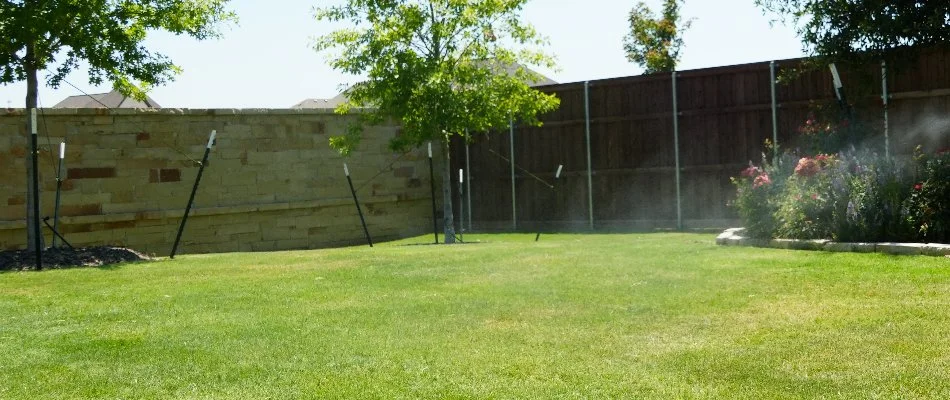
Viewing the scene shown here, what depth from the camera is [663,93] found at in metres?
19.9

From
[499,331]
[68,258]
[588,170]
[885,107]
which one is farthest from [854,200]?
[588,170]

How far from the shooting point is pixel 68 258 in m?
13.9

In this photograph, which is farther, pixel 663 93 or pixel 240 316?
pixel 663 93

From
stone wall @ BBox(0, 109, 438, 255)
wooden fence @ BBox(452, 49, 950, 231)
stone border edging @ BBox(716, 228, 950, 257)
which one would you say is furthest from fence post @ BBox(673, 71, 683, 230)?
stone wall @ BBox(0, 109, 438, 255)

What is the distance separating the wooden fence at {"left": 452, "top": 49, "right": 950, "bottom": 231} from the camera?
55.8ft

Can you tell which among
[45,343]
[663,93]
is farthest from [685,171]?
[45,343]

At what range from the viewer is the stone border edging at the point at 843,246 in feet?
34.0

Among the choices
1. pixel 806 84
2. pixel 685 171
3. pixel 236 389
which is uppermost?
pixel 806 84

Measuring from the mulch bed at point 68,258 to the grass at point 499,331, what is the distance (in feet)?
8.41

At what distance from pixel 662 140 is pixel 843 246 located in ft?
28.8

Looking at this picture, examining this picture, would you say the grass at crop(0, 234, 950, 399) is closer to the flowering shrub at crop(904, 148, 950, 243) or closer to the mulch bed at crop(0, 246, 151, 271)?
the flowering shrub at crop(904, 148, 950, 243)

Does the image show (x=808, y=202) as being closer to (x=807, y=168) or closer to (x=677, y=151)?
(x=807, y=168)

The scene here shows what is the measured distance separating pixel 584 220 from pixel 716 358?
1547cm

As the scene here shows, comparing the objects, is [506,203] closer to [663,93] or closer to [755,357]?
[663,93]
